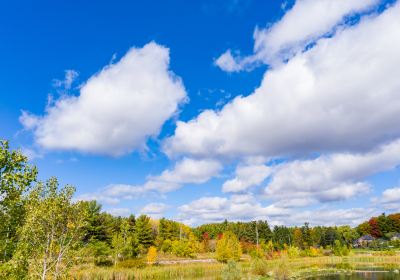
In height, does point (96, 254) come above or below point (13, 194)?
below

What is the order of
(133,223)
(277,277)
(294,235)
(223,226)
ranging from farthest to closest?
(223,226) → (294,235) → (133,223) → (277,277)

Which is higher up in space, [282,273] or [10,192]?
[10,192]

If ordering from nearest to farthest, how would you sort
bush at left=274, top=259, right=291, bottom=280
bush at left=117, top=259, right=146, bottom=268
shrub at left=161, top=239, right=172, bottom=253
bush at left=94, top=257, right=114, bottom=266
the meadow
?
the meadow < bush at left=274, top=259, right=291, bottom=280 < bush at left=117, top=259, right=146, bottom=268 < bush at left=94, top=257, right=114, bottom=266 < shrub at left=161, top=239, right=172, bottom=253

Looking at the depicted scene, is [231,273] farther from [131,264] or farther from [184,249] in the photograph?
[184,249]

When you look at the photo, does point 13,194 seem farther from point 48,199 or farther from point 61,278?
point 61,278

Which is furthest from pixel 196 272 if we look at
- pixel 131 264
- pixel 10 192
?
pixel 10 192

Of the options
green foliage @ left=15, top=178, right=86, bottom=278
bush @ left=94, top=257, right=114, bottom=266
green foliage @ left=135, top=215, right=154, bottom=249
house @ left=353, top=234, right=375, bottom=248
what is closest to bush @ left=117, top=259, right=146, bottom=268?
bush @ left=94, top=257, right=114, bottom=266

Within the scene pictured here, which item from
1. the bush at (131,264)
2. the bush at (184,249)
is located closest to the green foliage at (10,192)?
the bush at (131,264)

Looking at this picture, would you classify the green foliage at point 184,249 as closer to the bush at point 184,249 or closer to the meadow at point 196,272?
the bush at point 184,249

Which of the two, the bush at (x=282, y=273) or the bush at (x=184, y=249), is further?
the bush at (x=184, y=249)

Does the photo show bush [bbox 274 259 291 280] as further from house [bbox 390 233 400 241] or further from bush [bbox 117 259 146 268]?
house [bbox 390 233 400 241]

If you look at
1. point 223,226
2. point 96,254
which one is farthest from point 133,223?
point 223,226

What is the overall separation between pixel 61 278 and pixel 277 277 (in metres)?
33.5

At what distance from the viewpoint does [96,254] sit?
50.1 metres
